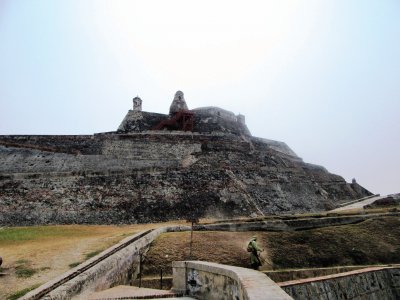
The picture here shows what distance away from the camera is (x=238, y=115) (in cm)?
3684

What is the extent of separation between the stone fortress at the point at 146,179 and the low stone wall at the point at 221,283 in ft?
34.5

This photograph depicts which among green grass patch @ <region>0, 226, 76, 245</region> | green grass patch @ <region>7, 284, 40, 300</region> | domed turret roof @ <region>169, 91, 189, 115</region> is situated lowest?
green grass patch @ <region>7, 284, 40, 300</region>

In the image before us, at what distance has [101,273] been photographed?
7328mm

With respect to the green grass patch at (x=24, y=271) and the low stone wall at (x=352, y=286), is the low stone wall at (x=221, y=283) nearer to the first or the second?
the low stone wall at (x=352, y=286)

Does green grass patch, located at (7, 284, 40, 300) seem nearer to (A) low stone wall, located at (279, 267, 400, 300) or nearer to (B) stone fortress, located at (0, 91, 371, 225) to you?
(A) low stone wall, located at (279, 267, 400, 300)

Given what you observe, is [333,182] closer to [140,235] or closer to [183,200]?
[183,200]

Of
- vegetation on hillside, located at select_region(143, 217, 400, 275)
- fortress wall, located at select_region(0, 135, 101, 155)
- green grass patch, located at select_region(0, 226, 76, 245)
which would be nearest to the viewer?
vegetation on hillside, located at select_region(143, 217, 400, 275)

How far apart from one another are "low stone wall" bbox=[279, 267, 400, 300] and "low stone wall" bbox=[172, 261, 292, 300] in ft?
3.89

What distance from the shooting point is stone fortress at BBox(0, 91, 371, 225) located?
671 inches

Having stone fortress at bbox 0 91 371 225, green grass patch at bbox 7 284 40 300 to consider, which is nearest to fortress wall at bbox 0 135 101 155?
stone fortress at bbox 0 91 371 225

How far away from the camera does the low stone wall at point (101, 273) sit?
590cm

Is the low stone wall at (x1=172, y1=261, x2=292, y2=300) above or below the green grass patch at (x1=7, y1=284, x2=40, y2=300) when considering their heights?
above

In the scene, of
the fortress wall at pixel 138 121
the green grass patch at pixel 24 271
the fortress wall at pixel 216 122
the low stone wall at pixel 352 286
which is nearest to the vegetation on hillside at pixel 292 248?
the low stone wall at pixel 352 286

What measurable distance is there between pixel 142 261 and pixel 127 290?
2.51 metres
